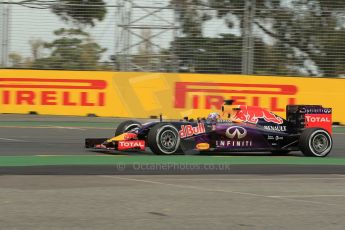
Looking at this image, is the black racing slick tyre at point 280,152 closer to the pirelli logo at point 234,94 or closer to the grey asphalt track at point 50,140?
the grey asphalt track at point 50,140

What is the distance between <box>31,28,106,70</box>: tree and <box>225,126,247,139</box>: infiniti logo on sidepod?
31.0 ft

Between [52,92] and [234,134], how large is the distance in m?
9.37

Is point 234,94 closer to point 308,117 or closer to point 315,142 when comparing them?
point 308,117

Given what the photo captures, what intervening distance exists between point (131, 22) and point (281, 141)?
9.94 meters

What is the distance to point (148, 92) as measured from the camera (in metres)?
21.2

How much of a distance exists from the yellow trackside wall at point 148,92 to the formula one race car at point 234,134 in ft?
22.8

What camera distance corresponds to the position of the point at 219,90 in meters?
21.4

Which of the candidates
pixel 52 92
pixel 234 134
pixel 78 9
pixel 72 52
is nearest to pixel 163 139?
pixel 234 134

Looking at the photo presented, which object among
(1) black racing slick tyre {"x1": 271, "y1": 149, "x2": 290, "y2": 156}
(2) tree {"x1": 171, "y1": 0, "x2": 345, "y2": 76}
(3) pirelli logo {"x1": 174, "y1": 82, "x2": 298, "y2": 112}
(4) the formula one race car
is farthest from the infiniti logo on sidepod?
(2) tree {"x1": 171, "y1": 0, "x2": 345, "y2": 76}
